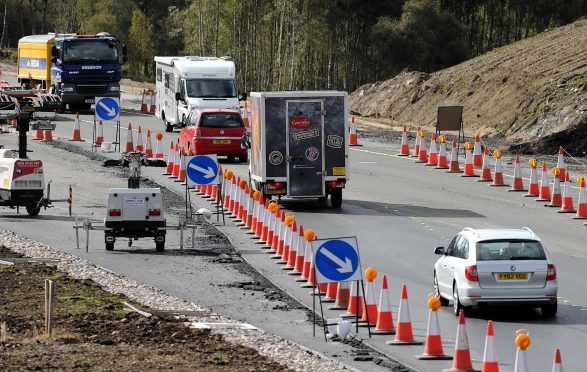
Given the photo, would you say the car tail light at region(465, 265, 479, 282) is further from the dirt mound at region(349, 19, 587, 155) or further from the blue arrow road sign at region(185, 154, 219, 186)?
the dirt mound at region(349, 19, 587, 155)

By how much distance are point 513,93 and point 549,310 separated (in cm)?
3366

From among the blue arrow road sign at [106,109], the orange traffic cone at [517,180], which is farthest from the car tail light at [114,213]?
the blue arrow road sign at [106,109]

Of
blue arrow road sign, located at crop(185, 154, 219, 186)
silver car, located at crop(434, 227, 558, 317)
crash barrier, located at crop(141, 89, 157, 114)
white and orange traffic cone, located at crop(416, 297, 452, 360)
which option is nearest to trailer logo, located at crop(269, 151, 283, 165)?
blue arrow road sign, located at crop(185, 154, 219, 186)

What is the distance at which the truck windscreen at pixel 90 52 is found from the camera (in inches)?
2340

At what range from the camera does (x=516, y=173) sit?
37094 millimetres

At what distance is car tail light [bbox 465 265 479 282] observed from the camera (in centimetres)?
2005

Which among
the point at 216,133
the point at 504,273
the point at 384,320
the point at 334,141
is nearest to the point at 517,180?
the point at 334,141

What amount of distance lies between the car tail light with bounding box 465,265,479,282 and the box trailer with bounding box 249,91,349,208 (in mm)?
13262

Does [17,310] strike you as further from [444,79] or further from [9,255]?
[444,79]

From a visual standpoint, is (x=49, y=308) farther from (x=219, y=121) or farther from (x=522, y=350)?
(x=219, y=121)

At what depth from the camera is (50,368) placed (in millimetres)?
15688

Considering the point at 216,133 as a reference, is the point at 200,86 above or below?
above

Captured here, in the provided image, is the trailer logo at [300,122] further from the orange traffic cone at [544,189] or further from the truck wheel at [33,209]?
the orange traffic cone at [544,189]

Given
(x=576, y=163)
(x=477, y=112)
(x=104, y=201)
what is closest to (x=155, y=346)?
(x=104, y=201)
